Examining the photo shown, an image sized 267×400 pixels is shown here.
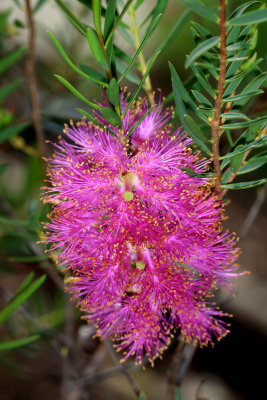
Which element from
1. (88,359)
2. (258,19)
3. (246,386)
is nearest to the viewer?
(258,19)

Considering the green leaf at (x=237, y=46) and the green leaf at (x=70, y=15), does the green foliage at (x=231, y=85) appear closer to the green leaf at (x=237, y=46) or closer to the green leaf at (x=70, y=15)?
the green leaf at (x=237, y=46)

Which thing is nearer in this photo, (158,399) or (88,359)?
(88,359)

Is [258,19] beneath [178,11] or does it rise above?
beneath

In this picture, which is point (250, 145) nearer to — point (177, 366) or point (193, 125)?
point (193, 125)

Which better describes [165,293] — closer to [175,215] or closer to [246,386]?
[175,215]

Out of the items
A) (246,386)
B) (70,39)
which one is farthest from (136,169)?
(246,386)

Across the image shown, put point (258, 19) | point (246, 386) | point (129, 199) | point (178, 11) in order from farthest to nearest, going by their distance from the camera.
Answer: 1. point (178, 11)
2. point (246, 386)
3. point (129, 199)
4. point (258, 19)

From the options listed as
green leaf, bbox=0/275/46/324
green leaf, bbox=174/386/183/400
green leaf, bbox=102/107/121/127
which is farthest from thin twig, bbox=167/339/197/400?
green leaf, bbox=102/107/121/127

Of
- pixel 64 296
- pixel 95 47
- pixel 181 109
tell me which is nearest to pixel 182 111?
pixel 181 109
